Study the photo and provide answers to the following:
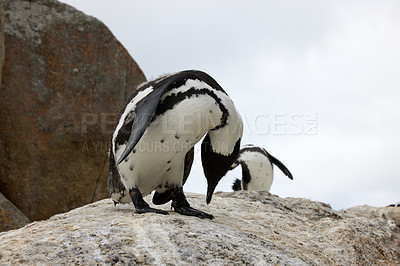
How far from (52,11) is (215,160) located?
5.29 metres

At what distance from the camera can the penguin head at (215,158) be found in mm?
3488

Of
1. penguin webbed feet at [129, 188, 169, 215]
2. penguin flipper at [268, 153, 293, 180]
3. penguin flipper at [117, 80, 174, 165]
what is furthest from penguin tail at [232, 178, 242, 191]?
penguin flipper at [117, 80, 174, 165]

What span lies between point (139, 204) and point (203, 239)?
0.78m

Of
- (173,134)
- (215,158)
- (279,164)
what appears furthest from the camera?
(279,164)

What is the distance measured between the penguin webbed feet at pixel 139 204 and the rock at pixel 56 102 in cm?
425

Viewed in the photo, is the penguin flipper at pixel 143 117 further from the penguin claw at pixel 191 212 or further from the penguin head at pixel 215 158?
the penguin claw at pixel 191 212

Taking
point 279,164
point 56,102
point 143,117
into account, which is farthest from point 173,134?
point 279,164

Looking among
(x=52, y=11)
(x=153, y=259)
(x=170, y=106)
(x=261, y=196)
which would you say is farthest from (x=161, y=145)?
(x=52, y=11)

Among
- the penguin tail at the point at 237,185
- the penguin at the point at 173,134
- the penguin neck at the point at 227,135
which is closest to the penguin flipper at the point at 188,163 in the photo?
the penguin at the point at 173,134

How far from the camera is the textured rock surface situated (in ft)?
8.11

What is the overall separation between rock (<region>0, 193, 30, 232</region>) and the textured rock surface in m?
2.38

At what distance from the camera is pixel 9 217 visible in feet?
20.2

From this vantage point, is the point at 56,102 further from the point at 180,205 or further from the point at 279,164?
the point at 180,205

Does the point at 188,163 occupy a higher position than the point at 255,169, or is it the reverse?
the point at 188,163
